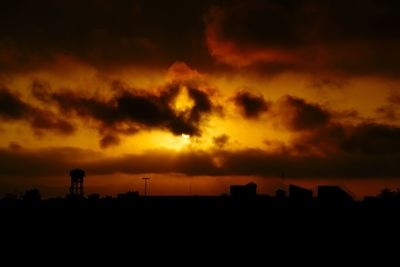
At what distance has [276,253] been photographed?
38500mm

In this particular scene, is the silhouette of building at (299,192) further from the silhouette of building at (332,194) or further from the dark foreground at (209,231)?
the dark foreground at (209,231)

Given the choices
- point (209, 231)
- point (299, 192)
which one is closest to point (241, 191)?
point (299, 192)

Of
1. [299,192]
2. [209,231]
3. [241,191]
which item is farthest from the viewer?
[299,192]

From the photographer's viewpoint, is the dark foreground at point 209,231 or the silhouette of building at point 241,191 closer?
the dark foreground at point 209,231

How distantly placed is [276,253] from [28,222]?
17.8 m

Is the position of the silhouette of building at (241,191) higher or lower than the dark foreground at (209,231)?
higher

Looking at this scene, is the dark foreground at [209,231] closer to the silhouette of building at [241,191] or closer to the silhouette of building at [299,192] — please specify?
the silhouette of building at [241,191]

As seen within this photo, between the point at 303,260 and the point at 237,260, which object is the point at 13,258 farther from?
the point at 303,260

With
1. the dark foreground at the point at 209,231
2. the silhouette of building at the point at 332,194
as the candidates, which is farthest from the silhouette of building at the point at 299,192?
the dark foreground at the point at 209,231

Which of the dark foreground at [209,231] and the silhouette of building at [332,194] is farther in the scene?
the silhouette of building at [332,194]

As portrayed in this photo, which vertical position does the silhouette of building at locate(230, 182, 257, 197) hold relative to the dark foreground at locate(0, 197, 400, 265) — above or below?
above

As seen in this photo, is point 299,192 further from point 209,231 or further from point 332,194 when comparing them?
point 209,231

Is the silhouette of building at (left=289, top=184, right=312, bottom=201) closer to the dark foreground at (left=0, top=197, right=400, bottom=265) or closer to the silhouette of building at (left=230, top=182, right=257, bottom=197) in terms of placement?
the silhouette of building at (left=230, top=182, right=257, bottom=197)

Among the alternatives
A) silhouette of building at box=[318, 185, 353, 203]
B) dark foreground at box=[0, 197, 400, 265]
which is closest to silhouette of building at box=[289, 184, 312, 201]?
silhouette of building at box=[318, 185, 353, 203]
